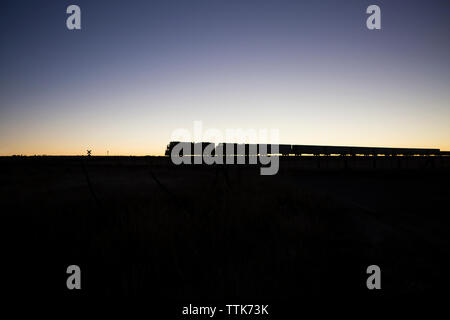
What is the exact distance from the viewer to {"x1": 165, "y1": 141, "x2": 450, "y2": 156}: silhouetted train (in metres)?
8.81

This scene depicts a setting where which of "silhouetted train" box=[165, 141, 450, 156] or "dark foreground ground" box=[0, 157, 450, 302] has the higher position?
"silhouetted train" box=[165, 141, 450, 156]

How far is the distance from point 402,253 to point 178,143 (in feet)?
26.2

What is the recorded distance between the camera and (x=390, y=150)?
18000mm

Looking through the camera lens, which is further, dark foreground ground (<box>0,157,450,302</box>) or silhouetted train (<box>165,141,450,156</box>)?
silhouetted train (<box>165,141,450,156</box>)

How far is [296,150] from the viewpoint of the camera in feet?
50.8

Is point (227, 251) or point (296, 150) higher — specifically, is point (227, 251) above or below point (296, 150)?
below

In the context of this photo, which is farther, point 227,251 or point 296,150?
point 296,150

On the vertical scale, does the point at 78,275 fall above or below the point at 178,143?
below

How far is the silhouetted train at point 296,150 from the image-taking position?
28.9 feet

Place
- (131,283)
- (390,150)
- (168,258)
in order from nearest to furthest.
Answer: (131,283) → (168,258) → (390,150)

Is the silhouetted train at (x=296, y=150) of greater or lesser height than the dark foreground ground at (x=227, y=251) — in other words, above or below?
above

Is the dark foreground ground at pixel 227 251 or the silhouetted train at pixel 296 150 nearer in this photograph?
the dark foreground ground at pixel 227 251
